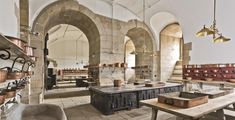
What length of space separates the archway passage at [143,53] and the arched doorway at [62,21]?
2260mm

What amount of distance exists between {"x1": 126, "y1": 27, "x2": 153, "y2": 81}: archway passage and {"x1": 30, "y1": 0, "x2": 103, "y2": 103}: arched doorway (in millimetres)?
2260

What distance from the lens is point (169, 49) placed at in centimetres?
853

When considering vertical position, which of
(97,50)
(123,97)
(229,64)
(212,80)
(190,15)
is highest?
(190,15)

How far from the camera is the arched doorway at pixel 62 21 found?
198 inches

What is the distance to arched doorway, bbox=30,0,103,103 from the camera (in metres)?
5.03

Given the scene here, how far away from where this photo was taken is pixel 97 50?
21.7ft

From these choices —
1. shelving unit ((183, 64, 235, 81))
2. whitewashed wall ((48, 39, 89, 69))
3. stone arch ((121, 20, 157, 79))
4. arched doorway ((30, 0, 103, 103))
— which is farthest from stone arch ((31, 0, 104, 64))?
whitewashed wall ((48, 39, 89, 69))

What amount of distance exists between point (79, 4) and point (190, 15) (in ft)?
14.6

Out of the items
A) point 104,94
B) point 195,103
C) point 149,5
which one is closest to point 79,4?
point 149,5

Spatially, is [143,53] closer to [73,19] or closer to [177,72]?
[177,72]

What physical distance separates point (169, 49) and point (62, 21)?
5851mm

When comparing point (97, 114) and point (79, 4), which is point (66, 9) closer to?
point (79, 4)

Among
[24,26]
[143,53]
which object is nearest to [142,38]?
[143,53]

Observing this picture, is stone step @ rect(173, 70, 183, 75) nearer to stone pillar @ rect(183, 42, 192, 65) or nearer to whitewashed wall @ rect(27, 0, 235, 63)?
stone pillar @ rect(183, 42, 192, 65)
